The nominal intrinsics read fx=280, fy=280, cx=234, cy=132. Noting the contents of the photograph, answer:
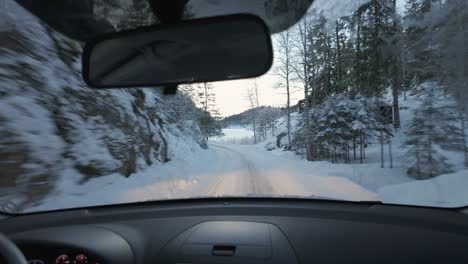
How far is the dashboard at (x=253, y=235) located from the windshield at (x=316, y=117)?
16.5 inches

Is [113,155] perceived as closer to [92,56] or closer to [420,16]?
[92,56]

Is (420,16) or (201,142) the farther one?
(201,142)

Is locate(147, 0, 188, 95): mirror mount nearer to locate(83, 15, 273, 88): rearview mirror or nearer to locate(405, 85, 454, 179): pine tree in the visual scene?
locate(83, 15, 273, 88): rearview mirror

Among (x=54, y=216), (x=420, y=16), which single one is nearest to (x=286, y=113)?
(x=420, y=16)

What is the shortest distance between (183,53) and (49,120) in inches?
206

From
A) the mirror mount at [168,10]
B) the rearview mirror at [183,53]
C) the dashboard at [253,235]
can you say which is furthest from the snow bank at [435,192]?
the mirror mount at [168,10]

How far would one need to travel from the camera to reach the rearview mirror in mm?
1901

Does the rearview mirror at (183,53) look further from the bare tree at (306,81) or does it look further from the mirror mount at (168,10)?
the bare tree at (306,81)

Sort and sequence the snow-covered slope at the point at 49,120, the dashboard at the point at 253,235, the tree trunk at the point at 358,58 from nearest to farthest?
the dashboard at the point at 253,235
the tree trunk at the point at 358,58
the snow-covered slope at the point at 49,120

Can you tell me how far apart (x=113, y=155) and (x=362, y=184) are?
6492 mm

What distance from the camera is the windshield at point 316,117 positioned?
310 centimetres

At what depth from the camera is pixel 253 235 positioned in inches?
84.4

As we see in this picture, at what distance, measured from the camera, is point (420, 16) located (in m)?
3.25

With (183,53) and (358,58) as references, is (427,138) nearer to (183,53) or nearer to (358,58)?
(358,58)
